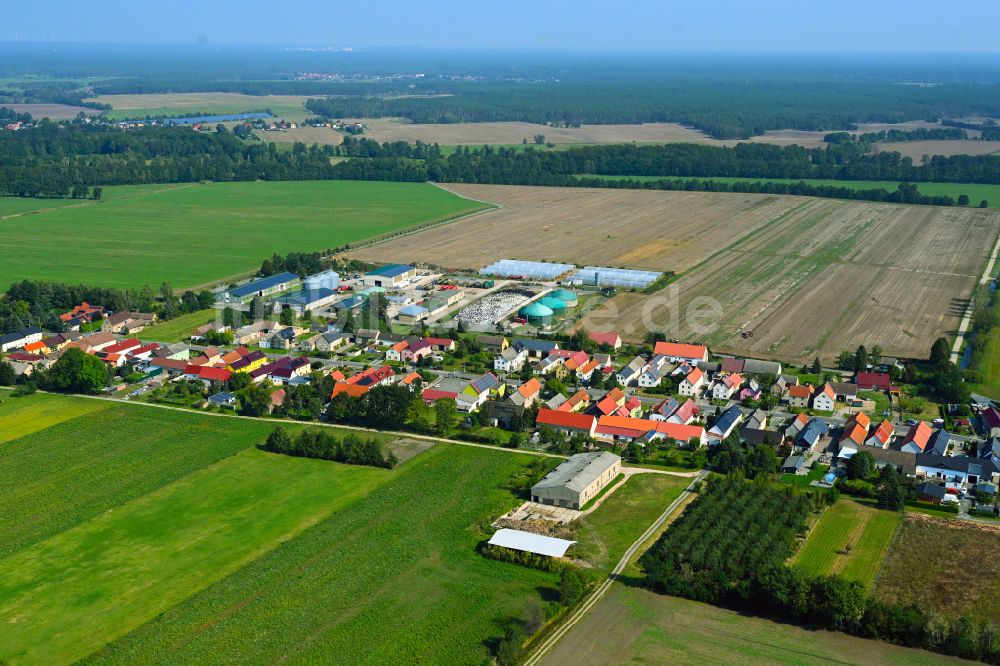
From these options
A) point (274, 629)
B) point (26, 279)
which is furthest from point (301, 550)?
point (26, 279)

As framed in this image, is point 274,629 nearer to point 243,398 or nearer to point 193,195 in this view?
point 243,398

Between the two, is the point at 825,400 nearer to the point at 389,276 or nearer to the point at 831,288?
the point at 831,288

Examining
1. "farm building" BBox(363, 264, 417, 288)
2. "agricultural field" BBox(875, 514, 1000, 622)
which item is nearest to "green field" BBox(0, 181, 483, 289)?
"farm building" BBox(363, 264, 417, 288)

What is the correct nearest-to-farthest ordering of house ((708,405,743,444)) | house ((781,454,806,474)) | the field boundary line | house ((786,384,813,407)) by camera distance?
1. the field boundary line
2. house ((781,454,806,474))
3. house ((708,405,743,444))
4. house ((786,384,813,407))

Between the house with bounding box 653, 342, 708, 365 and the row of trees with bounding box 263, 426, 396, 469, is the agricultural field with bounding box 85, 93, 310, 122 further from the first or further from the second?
the row of trees with bounding box 263, 426, 396, 469

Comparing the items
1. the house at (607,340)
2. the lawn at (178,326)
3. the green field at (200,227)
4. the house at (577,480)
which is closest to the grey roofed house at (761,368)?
the house at (607,340)

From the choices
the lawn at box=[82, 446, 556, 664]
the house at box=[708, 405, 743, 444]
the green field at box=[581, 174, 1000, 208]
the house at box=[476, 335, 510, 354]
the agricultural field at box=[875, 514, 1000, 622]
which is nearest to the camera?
the lawn at box=[82, 446, 556, 664]
